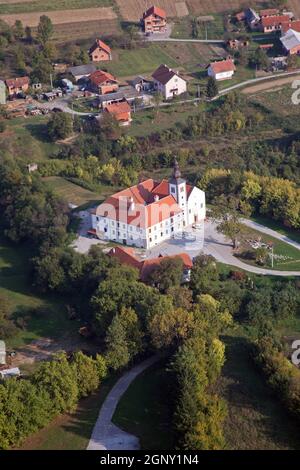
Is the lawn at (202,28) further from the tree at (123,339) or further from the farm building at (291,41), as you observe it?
the tree at (123,339)

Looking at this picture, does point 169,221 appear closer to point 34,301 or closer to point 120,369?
point 34,301

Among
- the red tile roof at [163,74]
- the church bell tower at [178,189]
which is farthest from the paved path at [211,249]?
the red tile roof at [163,74]

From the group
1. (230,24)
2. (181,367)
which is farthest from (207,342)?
(230,24)

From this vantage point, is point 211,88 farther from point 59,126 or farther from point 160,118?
point 59,126

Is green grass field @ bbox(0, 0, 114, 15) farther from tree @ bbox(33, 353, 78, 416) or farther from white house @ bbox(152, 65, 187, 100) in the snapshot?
tree @ bbox(33, 353, 78, 416)

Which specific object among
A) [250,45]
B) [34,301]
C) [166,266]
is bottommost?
[34,301]

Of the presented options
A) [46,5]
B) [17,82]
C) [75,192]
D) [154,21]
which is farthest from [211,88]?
[46,5]
